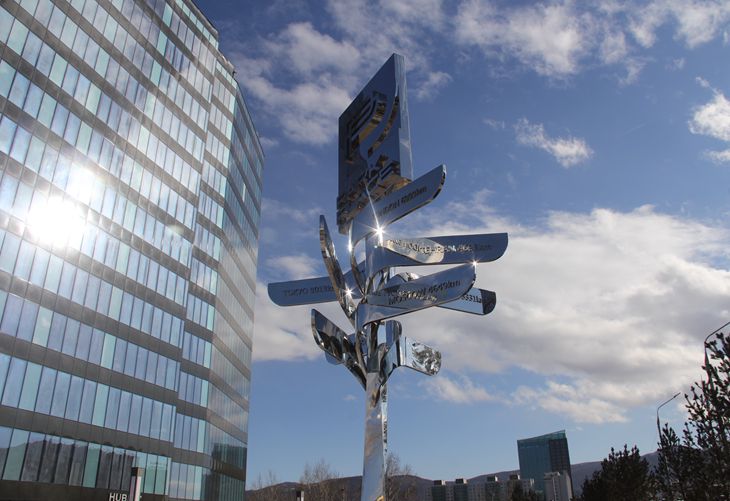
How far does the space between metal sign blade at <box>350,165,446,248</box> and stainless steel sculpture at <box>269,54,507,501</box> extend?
36mm

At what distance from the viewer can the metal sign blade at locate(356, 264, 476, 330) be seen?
19.5 m

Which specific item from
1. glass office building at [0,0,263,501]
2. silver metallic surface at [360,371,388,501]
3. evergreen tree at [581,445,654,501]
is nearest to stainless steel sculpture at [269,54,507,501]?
silver metallic surface at [360,371,388,501]

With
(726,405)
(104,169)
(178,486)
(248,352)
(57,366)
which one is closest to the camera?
(726,405)

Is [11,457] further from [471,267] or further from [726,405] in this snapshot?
[726,405]

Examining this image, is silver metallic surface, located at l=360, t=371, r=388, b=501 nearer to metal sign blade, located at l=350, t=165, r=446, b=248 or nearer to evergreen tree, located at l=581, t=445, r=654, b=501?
metal sign blade, located at l=350, t=165, r=446, b=248

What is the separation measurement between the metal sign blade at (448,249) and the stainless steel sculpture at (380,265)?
0.11ft

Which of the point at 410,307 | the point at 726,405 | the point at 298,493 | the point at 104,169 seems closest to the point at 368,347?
the point at 410,307

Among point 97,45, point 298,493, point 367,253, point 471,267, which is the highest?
point 97,45

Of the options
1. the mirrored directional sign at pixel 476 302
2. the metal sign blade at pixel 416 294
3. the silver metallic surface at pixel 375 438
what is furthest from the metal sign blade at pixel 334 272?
the mirrored directional sign at pixel 476 302

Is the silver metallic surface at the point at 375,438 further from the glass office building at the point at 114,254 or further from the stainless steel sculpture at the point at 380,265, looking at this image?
the glass office building at the point at 114,254

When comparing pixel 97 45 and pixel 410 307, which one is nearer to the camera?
pixel 410 307

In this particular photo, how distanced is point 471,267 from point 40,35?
3140cm

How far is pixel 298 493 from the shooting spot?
3278 cm

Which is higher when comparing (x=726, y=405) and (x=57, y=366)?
(x=57, y=366)
